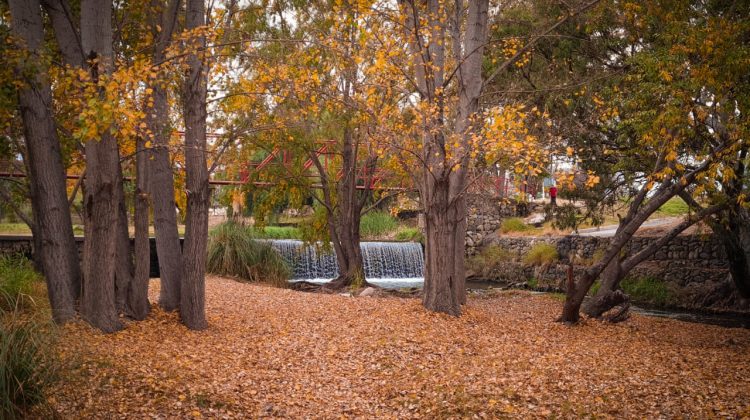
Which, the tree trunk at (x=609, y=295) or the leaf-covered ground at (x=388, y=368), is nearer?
the leaf-covered ground at (x=388, y=368)

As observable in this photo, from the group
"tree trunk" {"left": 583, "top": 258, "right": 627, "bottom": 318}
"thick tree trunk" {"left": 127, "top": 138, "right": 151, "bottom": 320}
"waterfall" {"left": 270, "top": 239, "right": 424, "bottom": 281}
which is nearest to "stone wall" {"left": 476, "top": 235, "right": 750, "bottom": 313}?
"waterfall" {"left": 270, "top": 239, "right": 424, "bottom": 281}

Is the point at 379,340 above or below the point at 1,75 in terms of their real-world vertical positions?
below

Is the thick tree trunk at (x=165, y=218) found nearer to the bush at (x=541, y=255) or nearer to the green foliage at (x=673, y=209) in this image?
the bush at (x=541, y=255)

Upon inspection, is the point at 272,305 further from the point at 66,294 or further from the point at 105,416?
the point at 105,416

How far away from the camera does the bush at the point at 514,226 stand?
2336 centimetres

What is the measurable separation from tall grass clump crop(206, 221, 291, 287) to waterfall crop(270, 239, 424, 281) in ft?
5.71

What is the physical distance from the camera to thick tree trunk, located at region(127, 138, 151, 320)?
8.12m

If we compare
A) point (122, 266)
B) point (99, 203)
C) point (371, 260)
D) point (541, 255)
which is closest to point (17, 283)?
point (122, 266)

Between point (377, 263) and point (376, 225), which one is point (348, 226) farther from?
point (376, 225)

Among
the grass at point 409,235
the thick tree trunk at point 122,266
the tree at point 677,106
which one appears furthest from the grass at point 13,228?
the tree at point 677,106

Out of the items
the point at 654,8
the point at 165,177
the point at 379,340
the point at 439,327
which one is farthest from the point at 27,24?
the point at 654,8

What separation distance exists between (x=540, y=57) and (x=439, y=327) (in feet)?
23.4

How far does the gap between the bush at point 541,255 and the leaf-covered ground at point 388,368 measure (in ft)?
31.9

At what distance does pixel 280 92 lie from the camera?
8742 mm
